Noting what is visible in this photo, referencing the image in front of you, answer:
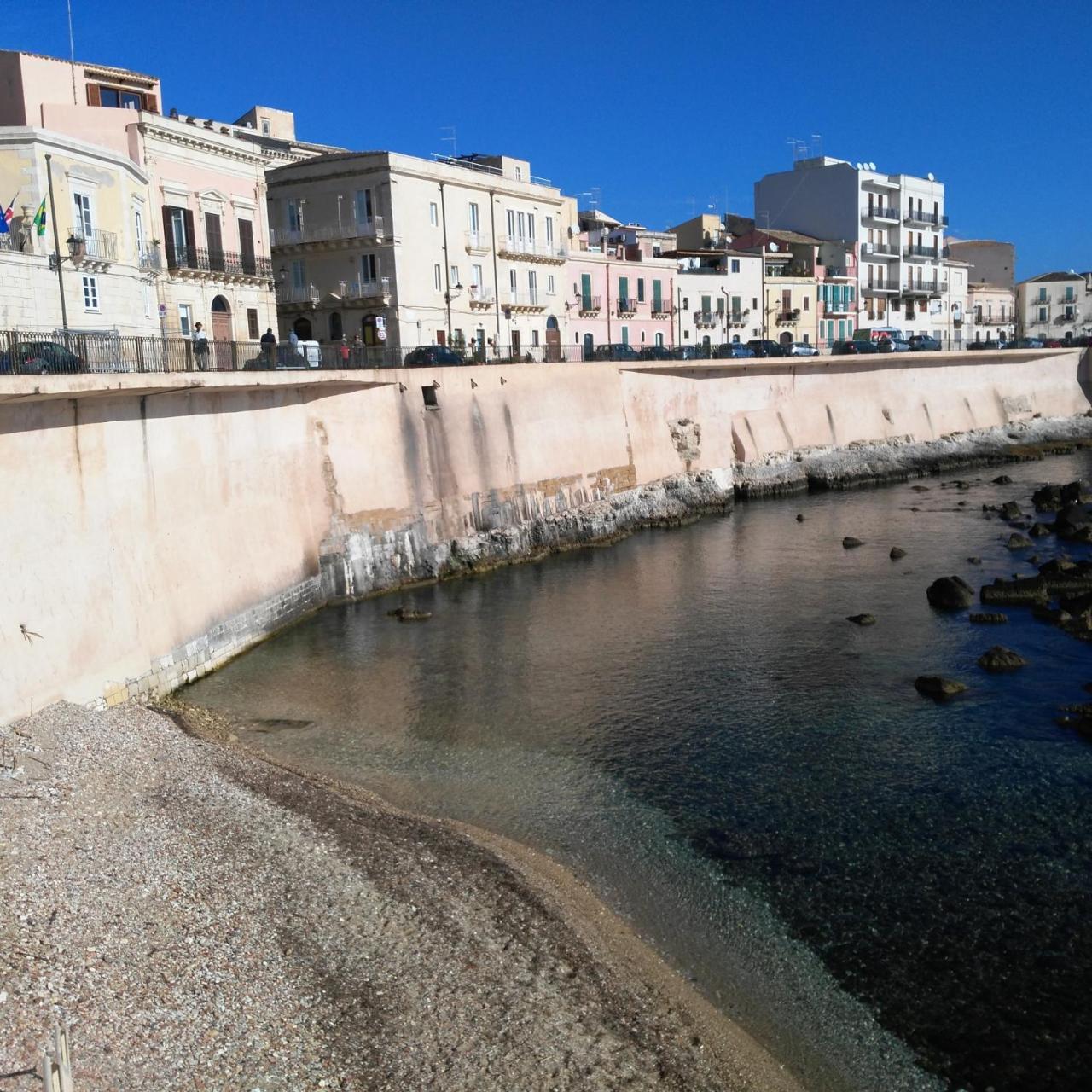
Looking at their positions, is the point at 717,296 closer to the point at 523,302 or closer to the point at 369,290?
the point at 523,302

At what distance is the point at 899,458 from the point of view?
50219 mm

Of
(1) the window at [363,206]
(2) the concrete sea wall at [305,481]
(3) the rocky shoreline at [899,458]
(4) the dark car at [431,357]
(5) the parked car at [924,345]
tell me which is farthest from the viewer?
(5) the parked car at [924,345]

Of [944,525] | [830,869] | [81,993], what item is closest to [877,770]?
[830,869]

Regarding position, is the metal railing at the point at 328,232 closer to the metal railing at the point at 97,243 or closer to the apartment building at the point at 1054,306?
the metal railing at the point at 97,243

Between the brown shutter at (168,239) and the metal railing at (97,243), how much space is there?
4.60 metres

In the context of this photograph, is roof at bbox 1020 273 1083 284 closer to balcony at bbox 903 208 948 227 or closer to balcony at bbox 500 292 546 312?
balcony at bbox 903 208 948 227

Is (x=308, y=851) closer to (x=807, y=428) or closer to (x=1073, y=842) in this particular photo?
(x=1073, y=842)

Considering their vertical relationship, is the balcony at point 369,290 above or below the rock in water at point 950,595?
above

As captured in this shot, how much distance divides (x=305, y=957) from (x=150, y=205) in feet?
90.5

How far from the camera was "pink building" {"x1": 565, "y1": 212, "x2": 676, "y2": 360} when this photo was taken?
53812 millimetres

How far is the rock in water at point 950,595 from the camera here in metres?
24.8

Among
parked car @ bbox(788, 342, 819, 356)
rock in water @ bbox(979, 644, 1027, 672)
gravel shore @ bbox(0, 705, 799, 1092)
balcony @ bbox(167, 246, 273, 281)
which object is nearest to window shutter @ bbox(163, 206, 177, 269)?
balcony @ bbox(167, 246, 273, 281)

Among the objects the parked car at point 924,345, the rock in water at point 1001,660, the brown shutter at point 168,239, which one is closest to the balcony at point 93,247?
the brown shutter at point 168,239

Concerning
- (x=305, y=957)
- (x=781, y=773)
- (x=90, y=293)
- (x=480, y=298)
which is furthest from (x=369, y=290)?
(x=305, y=957)
